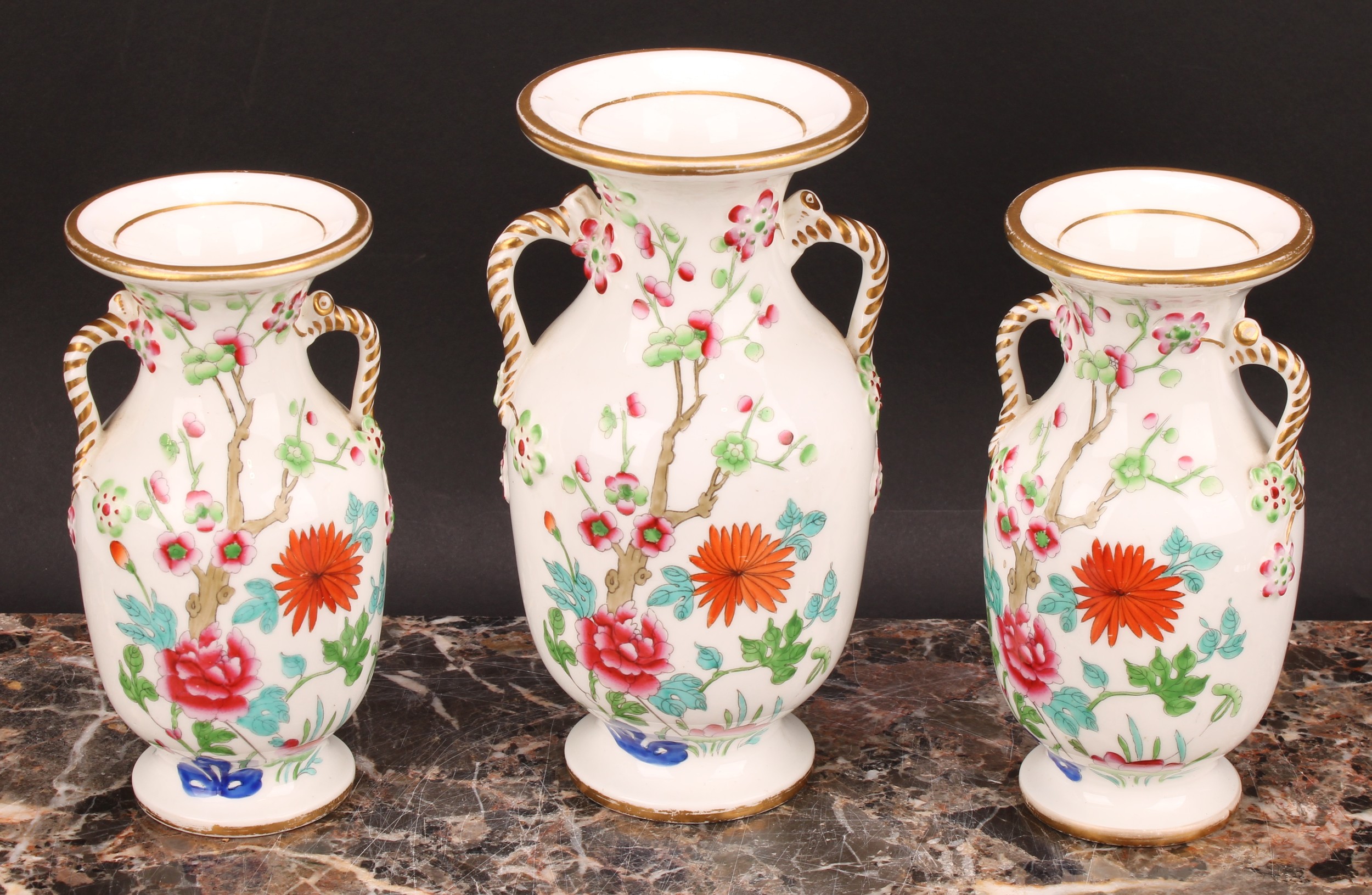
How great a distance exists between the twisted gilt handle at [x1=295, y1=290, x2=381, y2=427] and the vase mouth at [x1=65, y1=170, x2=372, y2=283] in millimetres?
81

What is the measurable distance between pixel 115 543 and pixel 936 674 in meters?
1.25

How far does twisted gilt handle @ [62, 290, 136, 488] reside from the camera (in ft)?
8.30

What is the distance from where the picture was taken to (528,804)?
9.11 feet

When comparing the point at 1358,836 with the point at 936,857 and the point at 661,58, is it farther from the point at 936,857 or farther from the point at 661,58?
the point at 661,58

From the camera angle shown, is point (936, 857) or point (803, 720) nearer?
point (936, 857)

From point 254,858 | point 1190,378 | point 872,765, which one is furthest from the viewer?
point 872,765

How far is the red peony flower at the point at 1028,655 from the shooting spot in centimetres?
257

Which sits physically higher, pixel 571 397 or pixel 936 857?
pixel 571 397

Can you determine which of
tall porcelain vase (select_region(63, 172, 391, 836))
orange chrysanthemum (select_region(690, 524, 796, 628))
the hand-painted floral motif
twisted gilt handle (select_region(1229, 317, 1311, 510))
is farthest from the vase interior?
tall porcelain vase (select_region(63, 172, 391, 836))

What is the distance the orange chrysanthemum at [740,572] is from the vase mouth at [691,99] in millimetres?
490

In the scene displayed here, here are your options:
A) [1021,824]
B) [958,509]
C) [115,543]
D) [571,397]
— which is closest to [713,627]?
[571,397]

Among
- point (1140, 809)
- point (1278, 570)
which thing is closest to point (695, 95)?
point (1278, 570)

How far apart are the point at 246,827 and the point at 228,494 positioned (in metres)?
0.48

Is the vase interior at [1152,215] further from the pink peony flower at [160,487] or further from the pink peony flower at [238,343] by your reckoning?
the pink peony flower at [160,487]
